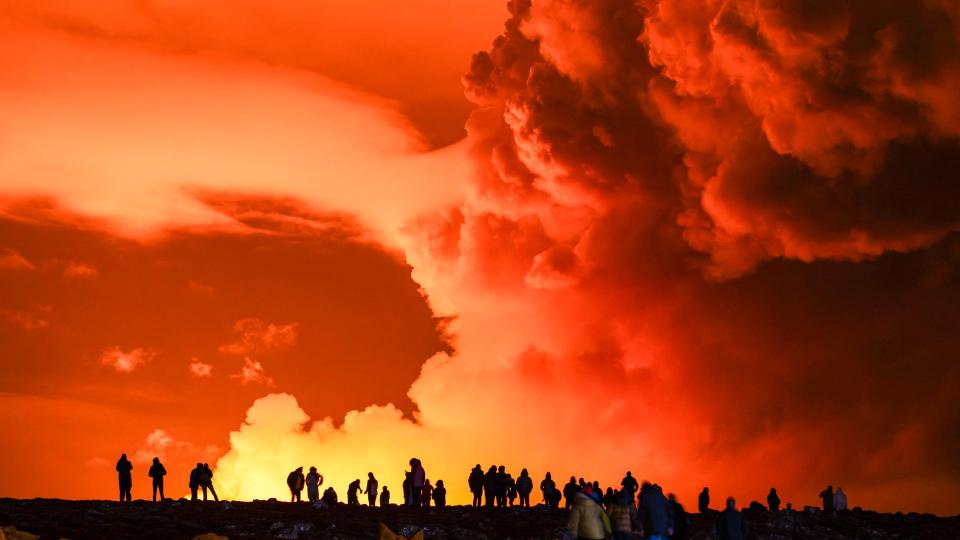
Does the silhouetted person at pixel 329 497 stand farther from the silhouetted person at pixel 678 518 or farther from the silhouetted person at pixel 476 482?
the silhouetted person at pixel 678 518

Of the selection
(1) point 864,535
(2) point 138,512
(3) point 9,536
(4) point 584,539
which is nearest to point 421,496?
(2) point 138,512

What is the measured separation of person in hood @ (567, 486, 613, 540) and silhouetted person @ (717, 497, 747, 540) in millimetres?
6017

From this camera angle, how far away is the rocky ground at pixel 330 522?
47312 millimetres

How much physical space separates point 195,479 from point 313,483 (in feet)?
19.5

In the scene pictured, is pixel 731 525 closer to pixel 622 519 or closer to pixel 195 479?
pixel 622 519

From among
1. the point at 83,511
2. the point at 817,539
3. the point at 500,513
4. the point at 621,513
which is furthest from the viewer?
the point at 500,513

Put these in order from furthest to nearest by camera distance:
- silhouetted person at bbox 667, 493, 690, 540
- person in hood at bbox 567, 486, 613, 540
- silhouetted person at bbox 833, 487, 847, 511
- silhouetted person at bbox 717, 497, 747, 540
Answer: silhouetted person at bbox 833, 487, 847, 511
silhouetted person at bbox 667, 493, 690, 540
silhouetted person at bbox 717, 497, 747, 540
person in hood at bbox 567, 486, 613, 540

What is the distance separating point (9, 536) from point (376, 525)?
55.2 feet

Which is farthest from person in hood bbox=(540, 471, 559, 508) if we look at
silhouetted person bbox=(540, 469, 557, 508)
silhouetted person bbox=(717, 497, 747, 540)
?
silhouetted person bbox=(717, 497, 747, 540)

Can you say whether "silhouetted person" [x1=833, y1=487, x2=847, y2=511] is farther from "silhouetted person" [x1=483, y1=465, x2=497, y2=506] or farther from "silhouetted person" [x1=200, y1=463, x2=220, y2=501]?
"silhouetted person" [x1=200, y1=463, x2=220, y2=501]

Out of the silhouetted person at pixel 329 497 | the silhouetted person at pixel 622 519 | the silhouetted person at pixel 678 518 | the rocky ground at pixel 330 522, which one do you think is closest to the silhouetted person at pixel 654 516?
the silhouetted person at pixel 622 519

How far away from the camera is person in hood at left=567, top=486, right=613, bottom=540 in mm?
31609

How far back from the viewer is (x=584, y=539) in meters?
31.8

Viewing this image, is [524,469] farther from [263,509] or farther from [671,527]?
[671,527]
